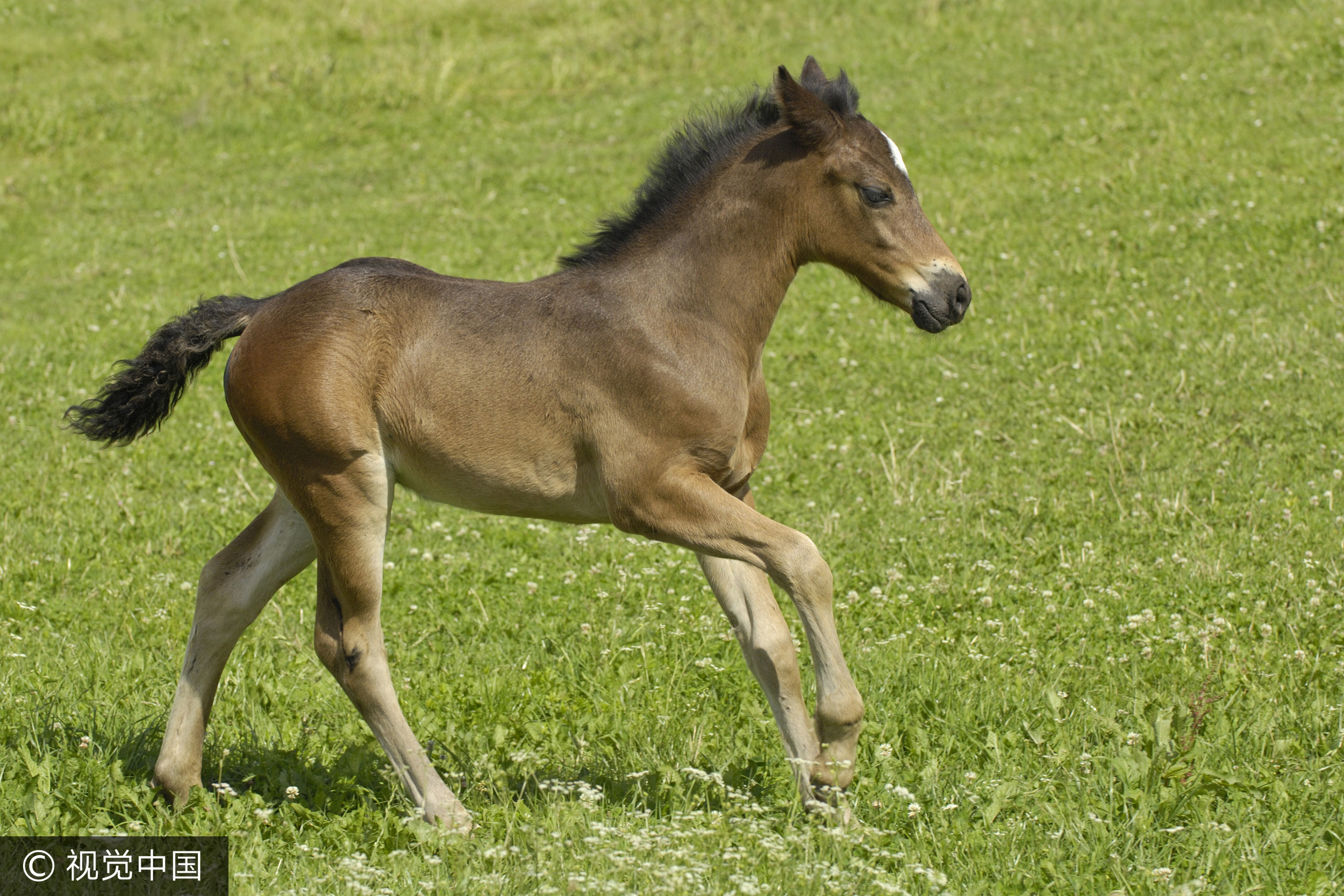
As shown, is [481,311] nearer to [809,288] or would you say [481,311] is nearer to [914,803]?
[914,803]

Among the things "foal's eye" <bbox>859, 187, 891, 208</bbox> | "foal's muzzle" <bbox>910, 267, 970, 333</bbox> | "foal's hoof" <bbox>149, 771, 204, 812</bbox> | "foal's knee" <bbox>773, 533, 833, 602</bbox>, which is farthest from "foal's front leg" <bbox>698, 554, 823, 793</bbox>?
"foal's hoof" <bbox>149, 771, 204, 812</bbox>

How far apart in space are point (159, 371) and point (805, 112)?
8.29 feet

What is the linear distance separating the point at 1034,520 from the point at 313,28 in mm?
17405

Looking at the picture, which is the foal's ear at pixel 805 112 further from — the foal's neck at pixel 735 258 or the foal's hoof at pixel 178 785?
the foal's hoof at pixel 178 785

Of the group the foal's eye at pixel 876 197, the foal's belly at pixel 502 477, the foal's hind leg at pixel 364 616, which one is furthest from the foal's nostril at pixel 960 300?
the foal's hind leg at pixel 364 616

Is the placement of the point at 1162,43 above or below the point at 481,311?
above

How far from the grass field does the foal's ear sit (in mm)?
2173

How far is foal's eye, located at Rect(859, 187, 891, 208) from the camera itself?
14.0 feet

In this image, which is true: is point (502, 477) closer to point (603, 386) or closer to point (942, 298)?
point (603, 386)

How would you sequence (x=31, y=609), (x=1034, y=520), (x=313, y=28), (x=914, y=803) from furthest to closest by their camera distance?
(x=313, y=28), (x=1034, y=520), (x=31, y=609), (x=914, y=803)

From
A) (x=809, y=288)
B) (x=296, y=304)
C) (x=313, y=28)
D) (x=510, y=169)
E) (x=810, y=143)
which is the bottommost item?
(x=296, y=304)

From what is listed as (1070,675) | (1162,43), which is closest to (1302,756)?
(1070,675)

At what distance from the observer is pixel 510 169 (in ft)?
51.2

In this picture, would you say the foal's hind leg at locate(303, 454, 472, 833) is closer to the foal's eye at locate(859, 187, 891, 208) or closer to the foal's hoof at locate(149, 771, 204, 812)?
the foal's hoof at locate(149, 771, 204, 812)
